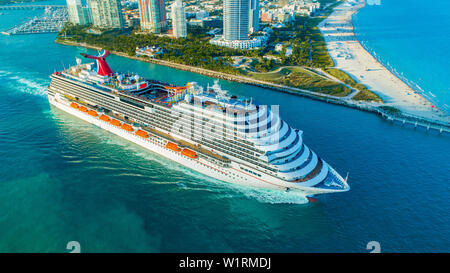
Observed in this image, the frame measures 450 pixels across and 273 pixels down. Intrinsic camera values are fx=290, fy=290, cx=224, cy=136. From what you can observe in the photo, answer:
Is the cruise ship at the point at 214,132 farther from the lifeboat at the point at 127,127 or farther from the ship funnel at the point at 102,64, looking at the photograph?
the ship funnel at the point at 102,64

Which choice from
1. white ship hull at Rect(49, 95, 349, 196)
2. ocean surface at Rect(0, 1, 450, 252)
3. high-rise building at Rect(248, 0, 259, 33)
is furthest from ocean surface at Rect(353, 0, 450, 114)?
white ship hull at Rect(49, 95, 349, 196)

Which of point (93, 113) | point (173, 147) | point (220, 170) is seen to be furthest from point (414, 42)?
point (93, 113)

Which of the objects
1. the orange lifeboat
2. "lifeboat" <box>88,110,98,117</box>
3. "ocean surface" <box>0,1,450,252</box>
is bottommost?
"ocean surface" <box>0,1,450,252</box>

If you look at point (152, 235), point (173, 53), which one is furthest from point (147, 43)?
point (152, 235)

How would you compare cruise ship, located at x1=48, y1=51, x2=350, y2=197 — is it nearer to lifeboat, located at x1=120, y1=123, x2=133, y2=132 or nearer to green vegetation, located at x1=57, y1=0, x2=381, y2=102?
lifeboat, located at x1=120, y1=123, x2=133, y2=132

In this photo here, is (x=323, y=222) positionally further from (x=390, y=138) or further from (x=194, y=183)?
(x=390, y=138)
